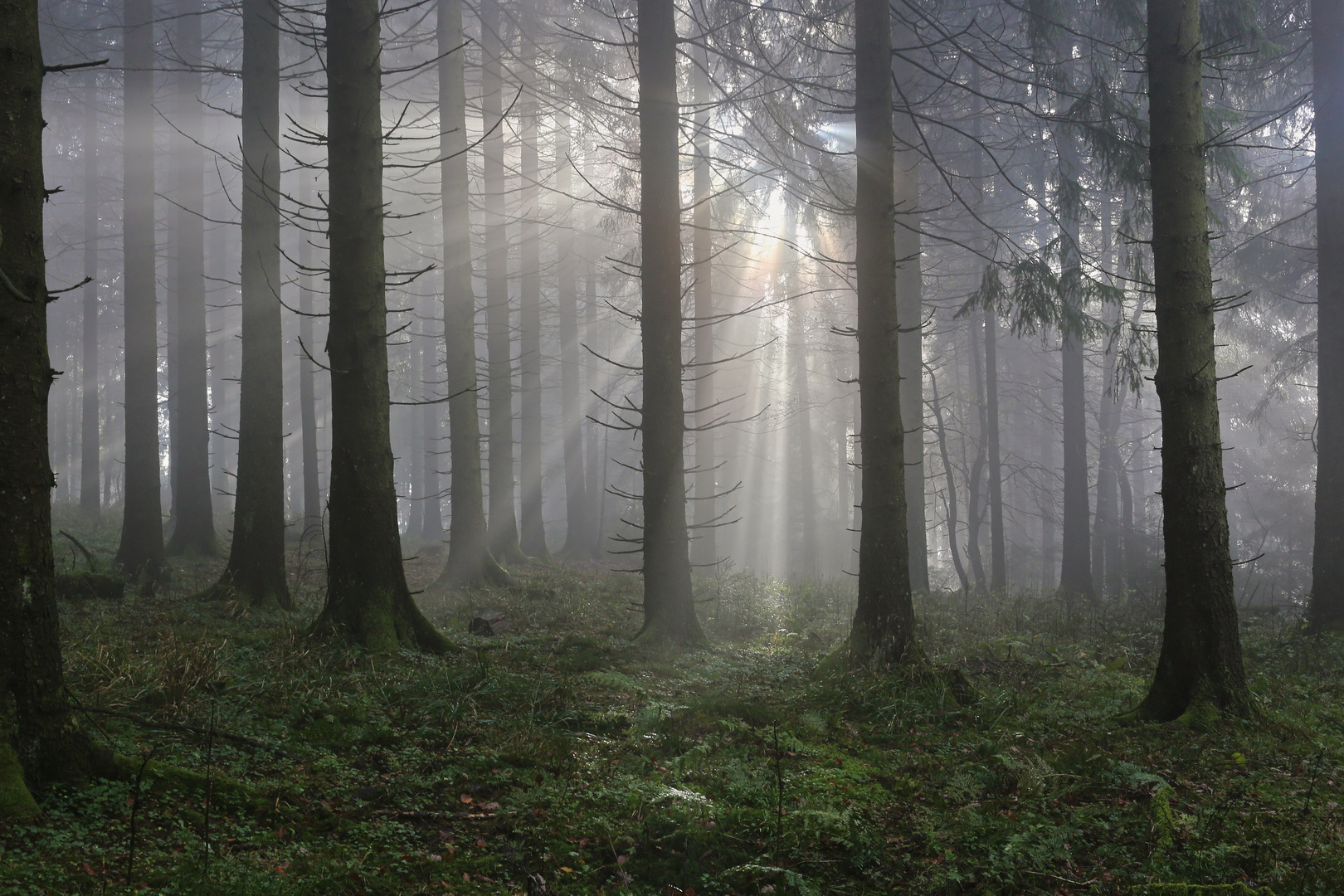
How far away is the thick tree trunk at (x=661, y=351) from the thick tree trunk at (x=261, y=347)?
4.35m

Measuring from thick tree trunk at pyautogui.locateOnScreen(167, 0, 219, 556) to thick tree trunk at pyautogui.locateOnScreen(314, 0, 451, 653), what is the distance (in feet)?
26.4

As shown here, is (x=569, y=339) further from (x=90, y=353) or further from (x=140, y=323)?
(x=90, y=353)

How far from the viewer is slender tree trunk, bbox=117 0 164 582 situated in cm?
1142

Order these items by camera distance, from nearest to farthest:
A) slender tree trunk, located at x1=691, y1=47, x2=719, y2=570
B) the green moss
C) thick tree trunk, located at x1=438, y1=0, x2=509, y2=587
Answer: the green moss, thick tree trunk, located at x1=438, y1=0, x2=509, y2=587, slender tree trunk, located at x1=691, y1=47, x2=719, y2=570

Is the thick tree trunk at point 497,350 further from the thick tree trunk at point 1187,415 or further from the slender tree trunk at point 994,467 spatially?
the thick tree trunk at point 1187,415

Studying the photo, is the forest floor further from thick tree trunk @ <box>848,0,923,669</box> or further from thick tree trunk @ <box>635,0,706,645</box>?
thick tree trunk @ <box>635,0,706,645</box>

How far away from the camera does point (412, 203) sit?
27.8 m

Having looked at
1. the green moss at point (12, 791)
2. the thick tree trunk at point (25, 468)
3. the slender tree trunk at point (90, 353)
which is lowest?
the green moss at point (12, 791)

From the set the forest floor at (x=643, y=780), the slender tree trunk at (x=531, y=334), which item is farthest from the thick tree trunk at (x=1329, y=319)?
the slender tree trunk at (x=531, y=334)

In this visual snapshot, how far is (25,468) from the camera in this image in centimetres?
331

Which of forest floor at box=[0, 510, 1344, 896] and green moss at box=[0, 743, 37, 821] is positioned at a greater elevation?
green moss at box=[0, 743, 37, 821]

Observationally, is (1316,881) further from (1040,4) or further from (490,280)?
(490,280)

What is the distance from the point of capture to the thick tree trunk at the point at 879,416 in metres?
7.48

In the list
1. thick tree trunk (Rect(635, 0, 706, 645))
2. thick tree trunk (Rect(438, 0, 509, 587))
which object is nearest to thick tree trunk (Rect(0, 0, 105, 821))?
thick tree trunk (Rect(635, 0, 706, 645))
